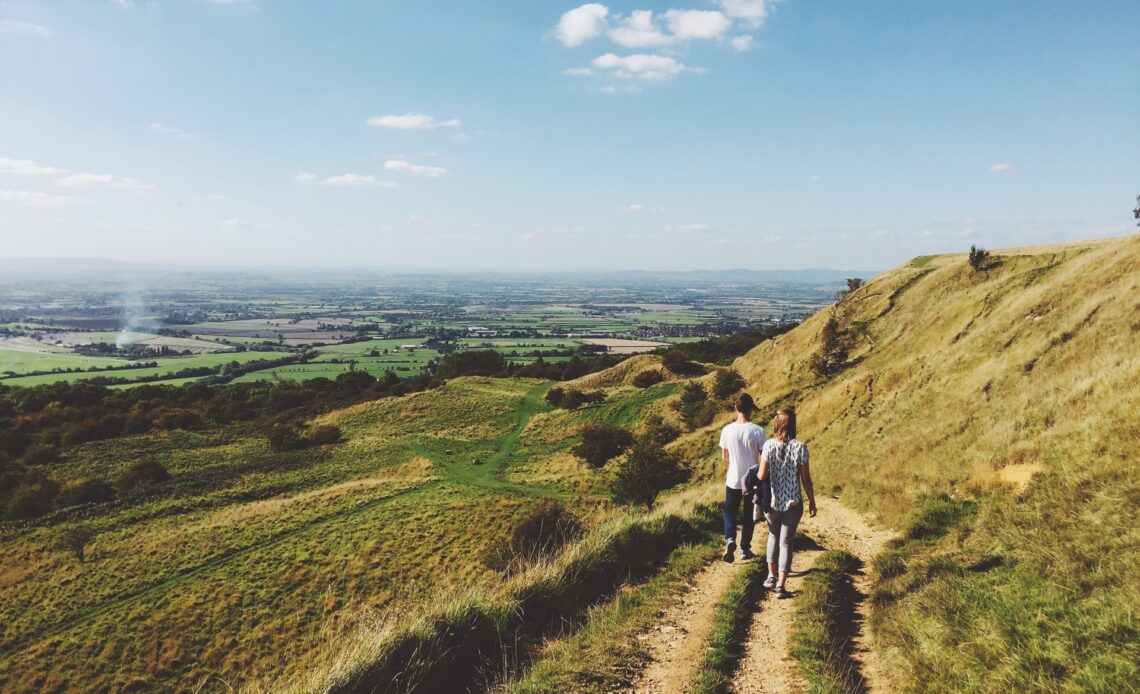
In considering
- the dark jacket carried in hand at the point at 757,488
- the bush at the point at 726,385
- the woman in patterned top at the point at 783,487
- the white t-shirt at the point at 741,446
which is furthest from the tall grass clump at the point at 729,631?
the bush at the point at 726,385

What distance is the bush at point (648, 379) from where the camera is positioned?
182ft

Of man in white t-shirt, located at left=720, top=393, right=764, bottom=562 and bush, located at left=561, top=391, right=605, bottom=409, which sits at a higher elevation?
man in white t-shirt, located at left=720, top=393, right=764, bottom=562

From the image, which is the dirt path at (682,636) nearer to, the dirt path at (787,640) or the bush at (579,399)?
the dirt path at (787,640)

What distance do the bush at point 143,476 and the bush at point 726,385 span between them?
1746 inches

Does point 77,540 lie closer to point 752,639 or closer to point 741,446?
point 741,446

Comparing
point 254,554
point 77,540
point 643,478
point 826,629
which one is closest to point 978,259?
point 643,478

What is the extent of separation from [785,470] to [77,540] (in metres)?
39.9

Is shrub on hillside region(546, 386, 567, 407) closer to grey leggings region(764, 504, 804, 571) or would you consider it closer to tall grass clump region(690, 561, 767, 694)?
tall grass clump region(690, 561, 767, 694)

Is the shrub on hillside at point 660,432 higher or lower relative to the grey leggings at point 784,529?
lower

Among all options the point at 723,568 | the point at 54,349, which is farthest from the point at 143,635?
the point at 54,349

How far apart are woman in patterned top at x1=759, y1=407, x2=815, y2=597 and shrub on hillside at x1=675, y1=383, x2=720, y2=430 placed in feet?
93.2

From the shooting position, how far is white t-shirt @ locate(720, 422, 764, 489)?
896 centimetres

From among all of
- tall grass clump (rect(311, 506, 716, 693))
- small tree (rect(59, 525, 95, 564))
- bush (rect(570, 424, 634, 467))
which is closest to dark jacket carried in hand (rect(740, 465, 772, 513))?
tall grass clump (rect(311, 506, 716, 693))

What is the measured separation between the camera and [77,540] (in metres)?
30.6
